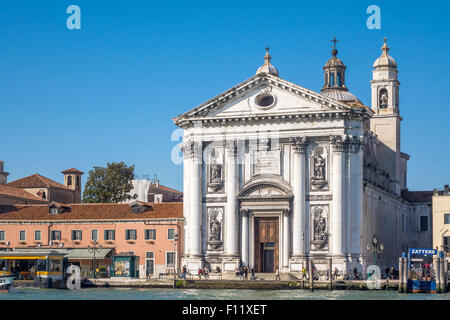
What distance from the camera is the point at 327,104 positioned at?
5684 cm

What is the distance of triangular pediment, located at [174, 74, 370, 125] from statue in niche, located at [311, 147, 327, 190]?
104 inches

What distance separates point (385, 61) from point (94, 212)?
21450 millimetres

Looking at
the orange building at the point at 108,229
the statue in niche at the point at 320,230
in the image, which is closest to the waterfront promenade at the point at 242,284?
the statue in niche at the point at 320,230

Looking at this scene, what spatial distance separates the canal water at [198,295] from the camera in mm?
45156

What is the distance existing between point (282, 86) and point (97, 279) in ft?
47.7

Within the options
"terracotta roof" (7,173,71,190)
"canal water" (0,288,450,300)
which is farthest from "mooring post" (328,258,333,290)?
"terracotta roof" (7,173,71,190)

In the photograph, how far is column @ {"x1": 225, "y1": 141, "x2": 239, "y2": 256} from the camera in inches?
2292

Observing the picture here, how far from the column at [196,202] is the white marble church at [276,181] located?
0.19 feet

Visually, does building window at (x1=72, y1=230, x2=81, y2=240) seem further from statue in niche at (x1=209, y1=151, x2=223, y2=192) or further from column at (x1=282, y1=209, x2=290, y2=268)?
column at (x1=282, y1=209, x2=290, y2=268)

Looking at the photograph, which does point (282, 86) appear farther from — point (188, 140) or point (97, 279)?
point (97, 279)

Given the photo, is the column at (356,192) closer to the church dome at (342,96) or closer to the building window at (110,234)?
the church dome at (342,96)

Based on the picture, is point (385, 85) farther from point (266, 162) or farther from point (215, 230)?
point (215, 230)

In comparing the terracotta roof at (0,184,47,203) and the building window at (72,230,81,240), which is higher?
the terracotta roof at (0,184,47,203)

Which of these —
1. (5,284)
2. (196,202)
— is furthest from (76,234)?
(5,284)
